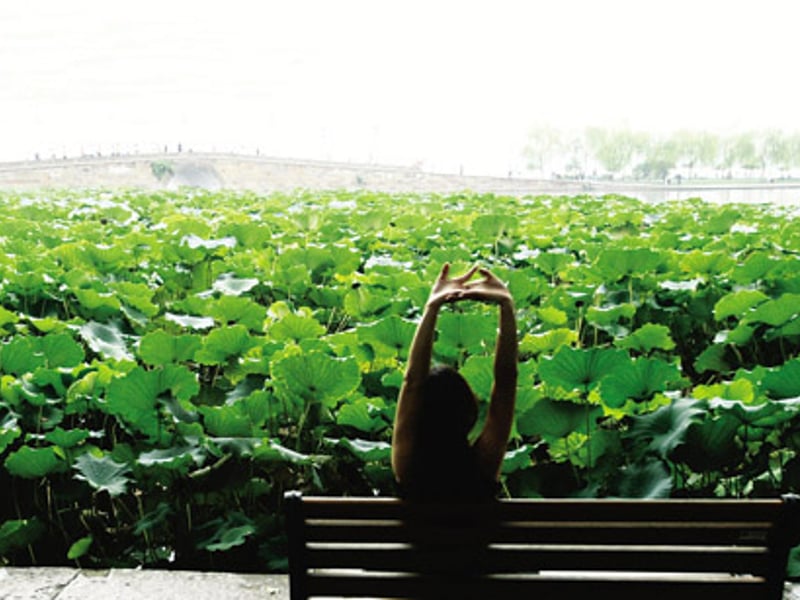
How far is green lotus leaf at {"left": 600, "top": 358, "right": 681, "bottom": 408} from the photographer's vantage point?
1947 millimetres

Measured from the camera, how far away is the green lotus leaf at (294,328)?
2.74 m

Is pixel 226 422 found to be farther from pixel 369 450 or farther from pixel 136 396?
pixel 369 450

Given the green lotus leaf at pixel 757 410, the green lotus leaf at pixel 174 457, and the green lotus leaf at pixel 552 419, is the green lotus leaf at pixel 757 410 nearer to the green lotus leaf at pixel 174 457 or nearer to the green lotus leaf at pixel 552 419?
the green lotus leaf at pixel 552 419

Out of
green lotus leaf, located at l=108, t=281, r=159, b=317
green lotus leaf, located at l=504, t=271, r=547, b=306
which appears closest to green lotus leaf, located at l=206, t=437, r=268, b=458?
green lotus leaf, located at l=108, t=281, r=159, b=317

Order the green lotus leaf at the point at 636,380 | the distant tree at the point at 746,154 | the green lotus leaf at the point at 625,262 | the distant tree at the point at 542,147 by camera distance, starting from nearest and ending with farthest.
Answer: the green lotus leaf at the point at 636,380
the green lotus leaf at the point at 625,262
the distant tree at the point at 746,154
the distant tree at the point at 542,147

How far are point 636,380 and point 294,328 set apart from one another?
3.97ft

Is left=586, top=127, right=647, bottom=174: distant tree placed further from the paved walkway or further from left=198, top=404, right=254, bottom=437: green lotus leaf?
the paved walkway

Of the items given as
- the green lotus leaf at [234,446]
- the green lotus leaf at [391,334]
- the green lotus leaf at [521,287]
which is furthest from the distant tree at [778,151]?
the green lotus leaf at [234,446]

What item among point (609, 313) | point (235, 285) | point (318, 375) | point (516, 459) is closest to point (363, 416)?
point (318, 375)

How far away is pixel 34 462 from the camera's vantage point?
2.06 metres

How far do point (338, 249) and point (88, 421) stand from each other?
1928mm

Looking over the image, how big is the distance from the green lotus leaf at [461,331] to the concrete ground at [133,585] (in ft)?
3.08

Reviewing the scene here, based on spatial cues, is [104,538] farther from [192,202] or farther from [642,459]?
[192,202]

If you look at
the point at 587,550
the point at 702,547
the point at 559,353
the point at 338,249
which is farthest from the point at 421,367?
the point at 338,249
